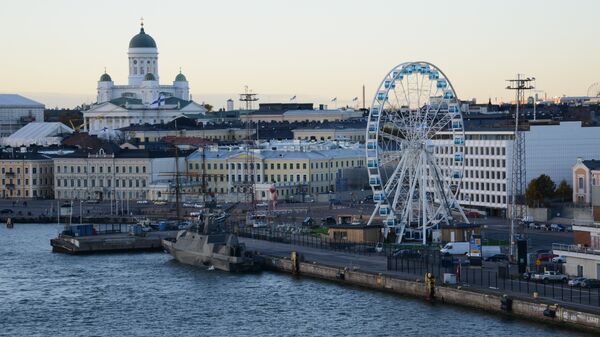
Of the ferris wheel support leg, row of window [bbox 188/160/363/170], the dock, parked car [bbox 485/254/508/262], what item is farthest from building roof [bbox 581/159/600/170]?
row of window [bbox 188/160/363/170]

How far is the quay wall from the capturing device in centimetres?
3094

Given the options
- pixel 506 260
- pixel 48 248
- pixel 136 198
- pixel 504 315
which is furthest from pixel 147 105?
pixel 504 315

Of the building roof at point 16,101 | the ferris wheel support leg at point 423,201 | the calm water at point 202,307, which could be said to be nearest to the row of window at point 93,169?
the calm water at point 202,307

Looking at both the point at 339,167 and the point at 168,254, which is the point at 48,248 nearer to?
the point at 168,254

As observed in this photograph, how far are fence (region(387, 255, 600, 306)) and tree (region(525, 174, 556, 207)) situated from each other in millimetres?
12293

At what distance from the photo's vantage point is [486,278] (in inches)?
1442

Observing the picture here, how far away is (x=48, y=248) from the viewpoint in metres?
52.4

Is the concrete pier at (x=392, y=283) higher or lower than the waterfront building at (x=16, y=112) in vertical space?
lower

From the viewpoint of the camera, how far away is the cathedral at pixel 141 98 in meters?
114

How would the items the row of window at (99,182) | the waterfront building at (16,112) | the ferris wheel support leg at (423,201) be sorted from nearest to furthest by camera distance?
the ferris wheel support leg at (423,201) < the row of window at (99,182) < the waterfront building at (16,112)

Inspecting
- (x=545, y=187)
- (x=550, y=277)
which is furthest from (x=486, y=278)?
(x=545, y=187)

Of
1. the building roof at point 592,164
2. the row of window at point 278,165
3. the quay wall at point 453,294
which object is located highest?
the building roof at point 592,164

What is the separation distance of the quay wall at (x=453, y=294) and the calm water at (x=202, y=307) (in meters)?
0.25

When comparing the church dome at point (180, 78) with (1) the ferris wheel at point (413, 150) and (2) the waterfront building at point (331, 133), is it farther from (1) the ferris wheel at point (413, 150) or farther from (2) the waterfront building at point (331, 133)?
(1) the ferris wheel at point (413, 150)
